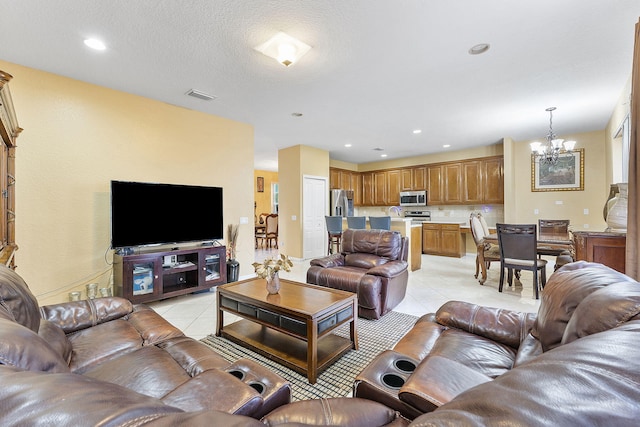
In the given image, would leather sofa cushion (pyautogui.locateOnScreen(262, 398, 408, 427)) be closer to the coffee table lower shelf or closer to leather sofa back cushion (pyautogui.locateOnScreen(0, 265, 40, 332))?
the coffee table lower shelf

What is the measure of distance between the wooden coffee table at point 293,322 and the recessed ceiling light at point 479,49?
100.0 inches

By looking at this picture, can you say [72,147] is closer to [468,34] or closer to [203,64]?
[203,64]

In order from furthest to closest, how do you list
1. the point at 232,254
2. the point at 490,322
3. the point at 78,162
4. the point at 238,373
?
1. the point at 232,254
2. the point at 78,162
3. the point at 490,322
4. the point at 238,373

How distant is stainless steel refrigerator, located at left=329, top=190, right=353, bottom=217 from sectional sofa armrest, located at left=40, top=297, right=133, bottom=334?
5.64 meters

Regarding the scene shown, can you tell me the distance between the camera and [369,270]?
317cm

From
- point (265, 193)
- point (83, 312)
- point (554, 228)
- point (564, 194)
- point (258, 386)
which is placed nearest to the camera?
point (258, 386)

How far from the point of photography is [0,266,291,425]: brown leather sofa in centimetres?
44

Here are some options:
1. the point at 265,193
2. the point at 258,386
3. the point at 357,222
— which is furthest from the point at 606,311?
the point at 265,193

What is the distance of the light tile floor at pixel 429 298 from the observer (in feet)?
10.1

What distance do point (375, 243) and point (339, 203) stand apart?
12.4ft

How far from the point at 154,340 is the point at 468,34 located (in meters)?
3.31

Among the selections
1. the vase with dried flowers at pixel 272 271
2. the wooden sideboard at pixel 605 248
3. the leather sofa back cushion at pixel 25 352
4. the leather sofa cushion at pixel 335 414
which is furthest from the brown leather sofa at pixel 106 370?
the wooden sideboard at pixel 605 248

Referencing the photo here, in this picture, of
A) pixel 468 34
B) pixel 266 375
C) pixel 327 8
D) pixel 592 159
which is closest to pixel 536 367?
pixel 266 375

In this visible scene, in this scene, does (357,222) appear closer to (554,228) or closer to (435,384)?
(554,228)
